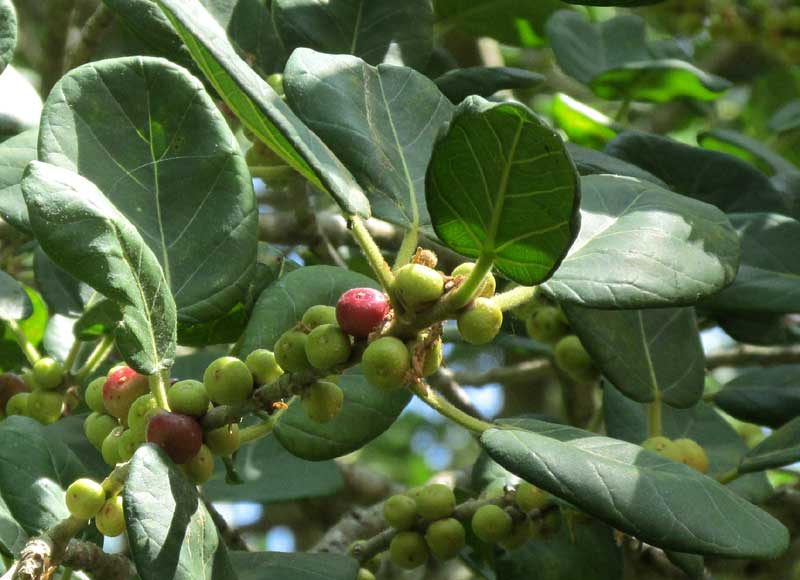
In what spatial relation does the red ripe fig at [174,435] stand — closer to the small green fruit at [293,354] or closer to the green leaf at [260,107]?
the small green fruit at [293,354]

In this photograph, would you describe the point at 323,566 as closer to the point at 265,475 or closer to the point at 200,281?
the point at 200,281

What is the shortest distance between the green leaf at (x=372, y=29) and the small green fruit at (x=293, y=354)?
2.61 ft

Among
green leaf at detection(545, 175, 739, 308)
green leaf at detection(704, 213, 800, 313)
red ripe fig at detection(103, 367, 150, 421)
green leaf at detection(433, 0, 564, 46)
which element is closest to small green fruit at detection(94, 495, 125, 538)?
red ripe fig at detection(103, 367, 150, 421)

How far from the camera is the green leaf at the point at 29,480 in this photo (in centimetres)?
125

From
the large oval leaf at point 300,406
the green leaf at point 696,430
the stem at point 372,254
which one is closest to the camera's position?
the stem at point 372,254

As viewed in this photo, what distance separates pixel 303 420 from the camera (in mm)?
1303

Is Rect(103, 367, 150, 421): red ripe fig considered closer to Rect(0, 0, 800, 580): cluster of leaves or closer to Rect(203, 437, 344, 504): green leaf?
Rect(0, 0, 800, 580): cluster of leaves

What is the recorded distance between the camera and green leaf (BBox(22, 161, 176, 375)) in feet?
3.36

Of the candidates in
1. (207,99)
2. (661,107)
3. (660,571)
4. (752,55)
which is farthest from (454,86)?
(752,55)

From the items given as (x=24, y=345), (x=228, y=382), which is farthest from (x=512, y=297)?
(x=24, y=345)

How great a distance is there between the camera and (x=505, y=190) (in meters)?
1.00

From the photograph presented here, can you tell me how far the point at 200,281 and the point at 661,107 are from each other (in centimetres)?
235

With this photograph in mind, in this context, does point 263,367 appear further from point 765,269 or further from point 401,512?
point 765,269

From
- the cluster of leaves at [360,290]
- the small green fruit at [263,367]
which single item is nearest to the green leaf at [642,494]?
the cluster of leaves at [360,290]
